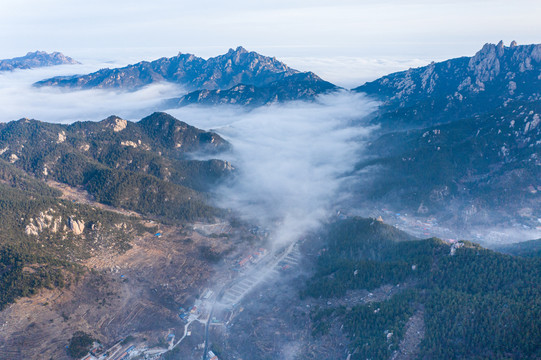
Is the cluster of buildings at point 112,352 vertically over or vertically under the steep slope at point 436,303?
under

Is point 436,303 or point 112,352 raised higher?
point 436,303

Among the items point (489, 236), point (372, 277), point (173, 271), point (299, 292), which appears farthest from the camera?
point (489, 236)

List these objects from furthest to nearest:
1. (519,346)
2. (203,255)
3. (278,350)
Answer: (203,255) → (278,350) → (519,346)

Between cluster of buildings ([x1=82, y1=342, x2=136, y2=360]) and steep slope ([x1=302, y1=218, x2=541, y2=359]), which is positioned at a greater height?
steep slope ([x1=302, y1=218, x2=541, y2=359])

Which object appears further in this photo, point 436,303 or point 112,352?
point 112,352

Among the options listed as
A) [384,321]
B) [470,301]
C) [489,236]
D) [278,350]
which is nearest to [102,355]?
[278,350]

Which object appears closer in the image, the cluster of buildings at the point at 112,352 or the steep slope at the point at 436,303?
the steep slope at the point at 436,303

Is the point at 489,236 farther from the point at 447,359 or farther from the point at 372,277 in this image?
the point at 447,359

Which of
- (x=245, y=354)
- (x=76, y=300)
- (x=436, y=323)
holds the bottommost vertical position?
(x=245, y=354)

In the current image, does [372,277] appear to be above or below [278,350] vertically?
above

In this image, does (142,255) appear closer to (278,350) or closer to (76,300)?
(76,300)

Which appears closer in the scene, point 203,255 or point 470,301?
point 470,301
